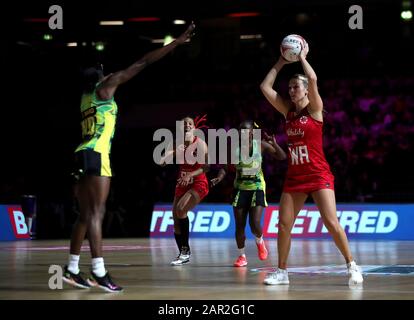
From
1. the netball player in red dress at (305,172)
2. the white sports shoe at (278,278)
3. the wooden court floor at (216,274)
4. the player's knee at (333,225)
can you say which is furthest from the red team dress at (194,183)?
the player's knee at (333,225)

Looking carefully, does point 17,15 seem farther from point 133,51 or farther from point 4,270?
point 4,270

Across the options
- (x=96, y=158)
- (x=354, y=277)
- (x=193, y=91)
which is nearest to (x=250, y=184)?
(x=354, y=277)

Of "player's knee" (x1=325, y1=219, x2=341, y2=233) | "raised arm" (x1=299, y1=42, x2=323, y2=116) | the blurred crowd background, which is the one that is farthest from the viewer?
the blurred crowd background

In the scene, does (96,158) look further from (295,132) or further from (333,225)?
(333,225)

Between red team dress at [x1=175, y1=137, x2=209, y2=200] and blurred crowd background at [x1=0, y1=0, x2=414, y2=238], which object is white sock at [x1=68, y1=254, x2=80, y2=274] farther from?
blurred crowd background at [x1=0, y1=0, x2=414, y2=238]

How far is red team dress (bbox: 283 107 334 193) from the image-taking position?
31.8ft

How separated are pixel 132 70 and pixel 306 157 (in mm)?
2320

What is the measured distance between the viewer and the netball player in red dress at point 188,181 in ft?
46.1

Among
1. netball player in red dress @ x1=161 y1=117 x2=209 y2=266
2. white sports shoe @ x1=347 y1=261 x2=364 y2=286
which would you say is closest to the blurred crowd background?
netball player in red dress @ x1=161 y1=117 x2=209 y2=266

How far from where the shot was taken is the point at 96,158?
9023mm

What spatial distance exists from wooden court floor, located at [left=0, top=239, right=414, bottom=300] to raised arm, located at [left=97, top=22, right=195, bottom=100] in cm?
216

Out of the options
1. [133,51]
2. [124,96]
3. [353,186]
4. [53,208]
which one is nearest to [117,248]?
[353,186]

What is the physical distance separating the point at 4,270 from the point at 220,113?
17.4 meters

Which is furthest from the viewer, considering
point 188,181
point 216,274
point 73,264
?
point 188,181
